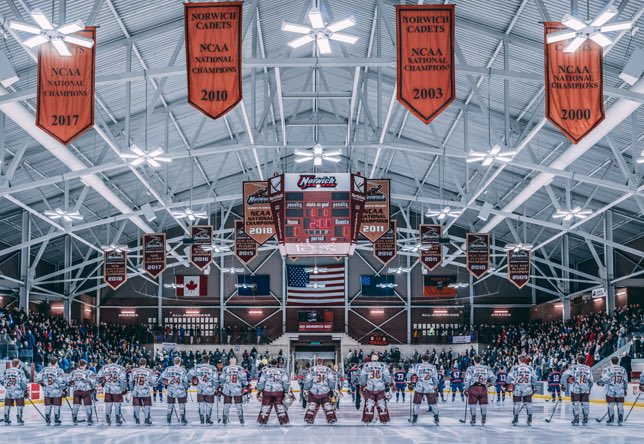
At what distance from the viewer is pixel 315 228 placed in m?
27.8

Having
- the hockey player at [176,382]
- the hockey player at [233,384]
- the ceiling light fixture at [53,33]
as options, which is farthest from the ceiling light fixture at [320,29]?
the hockey player at [176,382]

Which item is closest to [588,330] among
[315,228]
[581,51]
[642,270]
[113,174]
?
[642,270]

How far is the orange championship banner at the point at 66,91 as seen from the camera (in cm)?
1595

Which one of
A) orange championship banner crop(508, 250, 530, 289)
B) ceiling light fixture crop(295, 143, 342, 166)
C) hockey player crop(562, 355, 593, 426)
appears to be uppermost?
ceiling light fixture crop(295, 143, 342, 166)

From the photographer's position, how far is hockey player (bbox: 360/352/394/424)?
62.9ft

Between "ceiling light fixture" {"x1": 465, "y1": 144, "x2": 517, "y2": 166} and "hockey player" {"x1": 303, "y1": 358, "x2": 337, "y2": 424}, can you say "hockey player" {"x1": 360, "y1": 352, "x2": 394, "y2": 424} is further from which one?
"ceiling light fixture" {"x1": 465, "y1": 144, "x2": 517, "y2": 166}

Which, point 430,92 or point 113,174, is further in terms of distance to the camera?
point 113,174

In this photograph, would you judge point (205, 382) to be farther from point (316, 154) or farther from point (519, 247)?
point (519, 247)

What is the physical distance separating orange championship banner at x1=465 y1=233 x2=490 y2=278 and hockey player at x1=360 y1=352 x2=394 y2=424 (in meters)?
18.9

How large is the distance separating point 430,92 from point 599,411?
16284 millimetres

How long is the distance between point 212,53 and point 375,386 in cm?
851

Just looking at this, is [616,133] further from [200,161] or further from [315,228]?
[200,161]

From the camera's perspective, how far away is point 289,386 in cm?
1941

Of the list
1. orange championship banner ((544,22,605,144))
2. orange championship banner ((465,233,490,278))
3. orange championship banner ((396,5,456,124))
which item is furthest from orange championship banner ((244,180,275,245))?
orange championship banner ((544,22,605,144))
